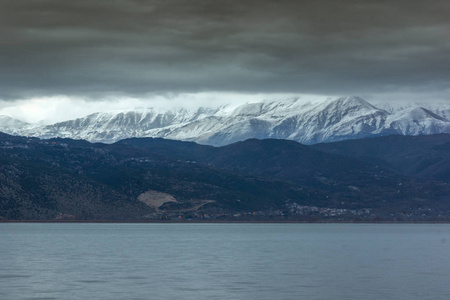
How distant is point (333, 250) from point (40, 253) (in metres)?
75.3

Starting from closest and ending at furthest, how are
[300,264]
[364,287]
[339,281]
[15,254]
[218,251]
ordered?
[364,287] < [339,281] < [300,264] < [15,254] < [218,251]

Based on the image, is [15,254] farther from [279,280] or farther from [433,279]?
[433,279]

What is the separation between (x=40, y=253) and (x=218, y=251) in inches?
1713

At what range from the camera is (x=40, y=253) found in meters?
173

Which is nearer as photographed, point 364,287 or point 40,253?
point 364,287

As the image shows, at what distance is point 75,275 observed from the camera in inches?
4808

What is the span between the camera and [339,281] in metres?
115

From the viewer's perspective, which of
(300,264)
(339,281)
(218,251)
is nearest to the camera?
(339,281)

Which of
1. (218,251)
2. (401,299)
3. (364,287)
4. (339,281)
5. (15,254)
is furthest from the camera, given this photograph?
(218,251)

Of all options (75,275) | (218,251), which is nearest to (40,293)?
(75,275)

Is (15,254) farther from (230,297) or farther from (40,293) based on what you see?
(230,297)

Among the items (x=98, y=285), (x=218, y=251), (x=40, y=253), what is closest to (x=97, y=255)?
(x=40, y=253)

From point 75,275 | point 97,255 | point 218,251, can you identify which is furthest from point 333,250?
point 75,275

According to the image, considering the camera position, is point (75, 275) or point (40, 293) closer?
point (40, 293)
